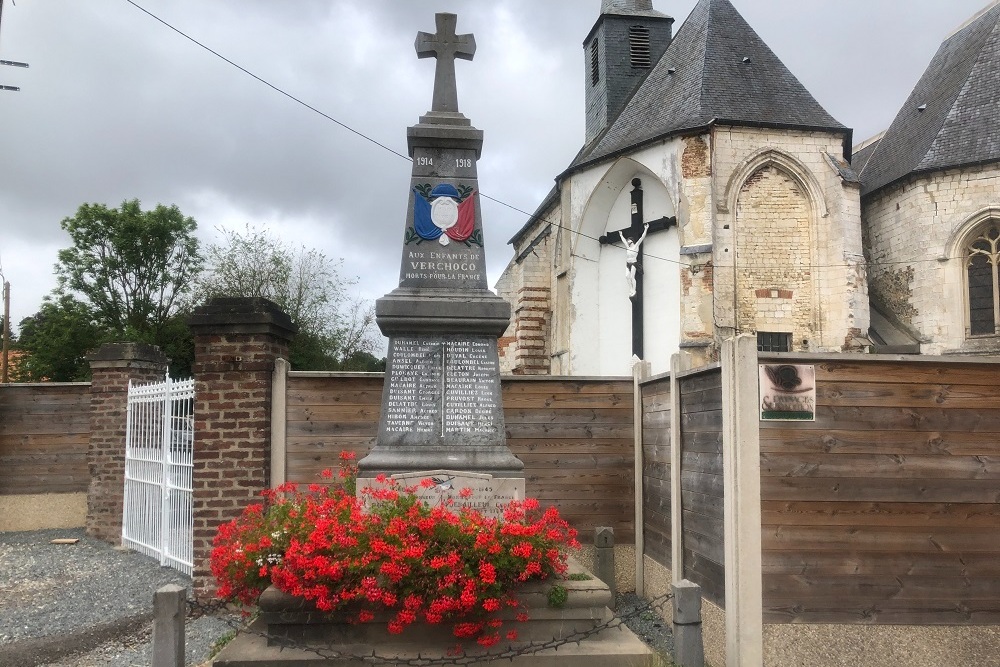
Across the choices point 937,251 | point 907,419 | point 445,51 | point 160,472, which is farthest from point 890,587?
point 937,251

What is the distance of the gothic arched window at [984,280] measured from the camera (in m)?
17.1

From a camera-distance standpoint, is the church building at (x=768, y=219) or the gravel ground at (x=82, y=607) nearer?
the gravel ground at (x=82, y=607)

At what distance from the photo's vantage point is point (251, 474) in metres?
6.68

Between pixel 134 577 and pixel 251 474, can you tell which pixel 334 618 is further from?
pixel 134 577

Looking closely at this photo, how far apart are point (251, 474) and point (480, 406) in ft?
7.11

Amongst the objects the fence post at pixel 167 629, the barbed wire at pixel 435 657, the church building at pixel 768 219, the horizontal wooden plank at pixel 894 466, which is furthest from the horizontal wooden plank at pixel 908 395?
the church building at pixel 768 219

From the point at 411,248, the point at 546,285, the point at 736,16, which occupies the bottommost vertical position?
the point at 411,248

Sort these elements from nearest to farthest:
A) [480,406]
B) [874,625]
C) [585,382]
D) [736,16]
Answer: [874,625]
[480,406]
[585,382]
[736,16]

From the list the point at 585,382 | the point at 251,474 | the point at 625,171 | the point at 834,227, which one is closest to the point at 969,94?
the point at 834,227

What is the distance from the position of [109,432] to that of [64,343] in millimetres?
26886

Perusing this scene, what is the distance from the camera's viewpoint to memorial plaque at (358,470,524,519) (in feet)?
17.4

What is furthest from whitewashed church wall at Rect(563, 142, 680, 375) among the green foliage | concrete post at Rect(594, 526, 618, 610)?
the green foliage

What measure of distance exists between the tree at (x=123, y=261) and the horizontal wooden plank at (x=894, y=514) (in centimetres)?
3463

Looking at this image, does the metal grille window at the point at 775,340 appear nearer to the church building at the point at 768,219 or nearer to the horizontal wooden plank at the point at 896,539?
the church building at the point at 768,219
